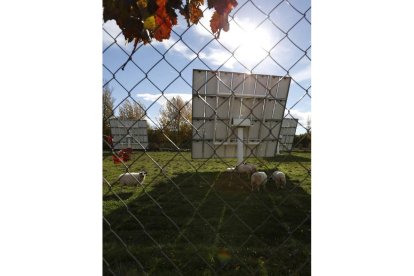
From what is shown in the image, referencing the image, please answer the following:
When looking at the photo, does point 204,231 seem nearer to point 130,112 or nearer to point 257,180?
point 130,112

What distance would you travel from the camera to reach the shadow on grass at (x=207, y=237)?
168 centimetres

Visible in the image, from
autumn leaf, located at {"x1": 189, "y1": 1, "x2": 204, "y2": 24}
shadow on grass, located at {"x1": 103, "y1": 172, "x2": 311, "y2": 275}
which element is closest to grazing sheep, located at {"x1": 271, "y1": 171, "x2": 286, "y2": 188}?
shadow on grass, located at {"x1": 103, "y1": 172, "x2": 311, "y2": 275}

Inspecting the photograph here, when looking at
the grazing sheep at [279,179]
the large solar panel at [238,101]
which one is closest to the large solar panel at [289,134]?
the large solar panel at [238,101]

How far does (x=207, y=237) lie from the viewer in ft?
7.27

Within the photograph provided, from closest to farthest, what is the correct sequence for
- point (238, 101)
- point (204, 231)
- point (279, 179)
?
point (238, 101)
point (204, 231)
point (279, 179)

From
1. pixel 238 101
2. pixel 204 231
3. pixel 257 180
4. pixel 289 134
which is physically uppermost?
pixel 238 101

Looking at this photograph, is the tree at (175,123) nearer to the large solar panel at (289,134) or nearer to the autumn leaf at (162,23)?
the autumn leaf at (162,23)

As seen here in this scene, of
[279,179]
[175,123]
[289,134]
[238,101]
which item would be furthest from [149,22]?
[279,179]

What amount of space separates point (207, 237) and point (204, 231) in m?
0.13
